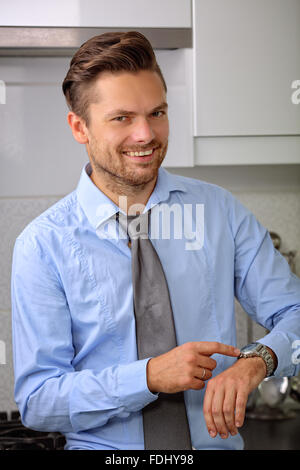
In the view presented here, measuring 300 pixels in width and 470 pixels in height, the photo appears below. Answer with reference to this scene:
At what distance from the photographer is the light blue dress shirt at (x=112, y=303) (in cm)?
75

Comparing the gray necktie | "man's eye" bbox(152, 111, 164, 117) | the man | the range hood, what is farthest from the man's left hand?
the range hood

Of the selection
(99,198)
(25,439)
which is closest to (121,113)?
(99,198)

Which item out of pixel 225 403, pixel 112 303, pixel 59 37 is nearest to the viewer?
pixel 225 403

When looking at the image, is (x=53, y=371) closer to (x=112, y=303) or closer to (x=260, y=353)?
(x=112, y=303)

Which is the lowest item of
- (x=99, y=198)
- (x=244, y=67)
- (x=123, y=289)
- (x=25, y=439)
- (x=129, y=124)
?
(x=25, y=439)

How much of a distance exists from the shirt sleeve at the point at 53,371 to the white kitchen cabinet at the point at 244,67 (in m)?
0.43

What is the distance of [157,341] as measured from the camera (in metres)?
0.79

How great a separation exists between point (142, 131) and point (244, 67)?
1.16 ft

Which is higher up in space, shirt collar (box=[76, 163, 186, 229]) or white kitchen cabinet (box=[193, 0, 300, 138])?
white kitchen cabinet (box=[193, 0, 300, 138])

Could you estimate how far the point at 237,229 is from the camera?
866 mm

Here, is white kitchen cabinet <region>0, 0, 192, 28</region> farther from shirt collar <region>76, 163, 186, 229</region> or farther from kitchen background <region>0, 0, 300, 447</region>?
shirt collar <region>76, 163, 186, 229</region>

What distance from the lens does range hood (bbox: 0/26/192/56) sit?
0.94 m
